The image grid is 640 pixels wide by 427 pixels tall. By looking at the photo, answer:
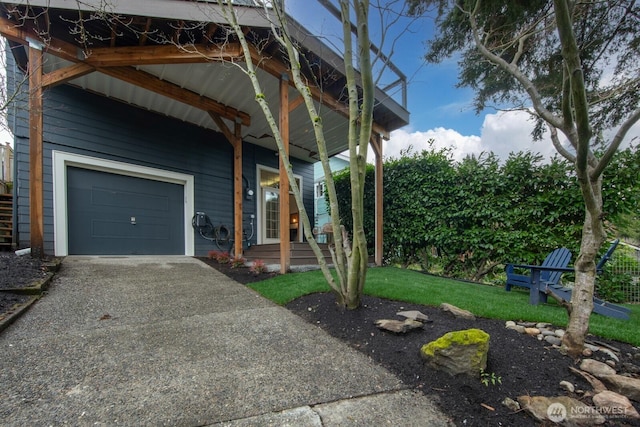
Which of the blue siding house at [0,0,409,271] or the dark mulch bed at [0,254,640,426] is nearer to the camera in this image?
the dark mulch bed at [0,254,640,426]

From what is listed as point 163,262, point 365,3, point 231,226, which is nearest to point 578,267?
point 365,3

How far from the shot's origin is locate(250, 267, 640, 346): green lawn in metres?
2.44

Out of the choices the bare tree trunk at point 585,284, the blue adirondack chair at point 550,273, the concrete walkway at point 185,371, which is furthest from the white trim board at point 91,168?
the bare tree trunk at point 585,284

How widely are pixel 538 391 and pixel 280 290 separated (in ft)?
8.68

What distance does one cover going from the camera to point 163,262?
16.8ft

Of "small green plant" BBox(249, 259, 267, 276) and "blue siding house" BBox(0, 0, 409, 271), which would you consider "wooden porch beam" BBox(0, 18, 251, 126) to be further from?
"small green plant" BBox(249, 259, 267, 276)

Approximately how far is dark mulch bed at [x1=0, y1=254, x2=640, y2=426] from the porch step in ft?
7.40

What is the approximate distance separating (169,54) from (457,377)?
5.10 metres

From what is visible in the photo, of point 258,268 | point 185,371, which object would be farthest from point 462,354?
point 258,268

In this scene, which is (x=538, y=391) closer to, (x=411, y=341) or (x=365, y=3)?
(x=411, y=341)

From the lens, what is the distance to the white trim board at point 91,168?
16.0 feet

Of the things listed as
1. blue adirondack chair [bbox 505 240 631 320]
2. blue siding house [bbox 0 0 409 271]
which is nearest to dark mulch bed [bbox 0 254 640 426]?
blue adirondack chair [bbox 505 240 631 320]

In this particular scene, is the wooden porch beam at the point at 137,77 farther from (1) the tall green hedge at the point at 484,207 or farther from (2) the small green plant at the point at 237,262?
(1) the tall green hedge at the point at 484,207

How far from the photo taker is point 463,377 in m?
1.60
